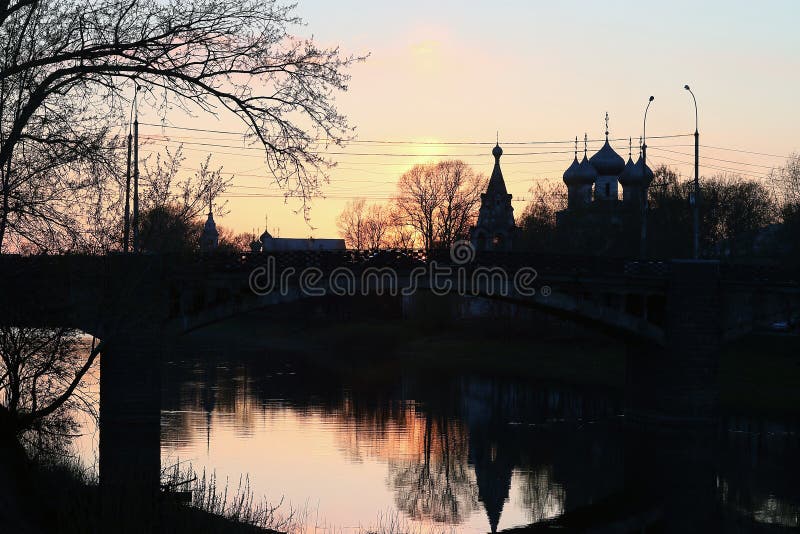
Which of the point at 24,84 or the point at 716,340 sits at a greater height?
the point at 24,84

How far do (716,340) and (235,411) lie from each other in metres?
16.7

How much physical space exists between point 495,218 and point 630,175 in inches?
1209

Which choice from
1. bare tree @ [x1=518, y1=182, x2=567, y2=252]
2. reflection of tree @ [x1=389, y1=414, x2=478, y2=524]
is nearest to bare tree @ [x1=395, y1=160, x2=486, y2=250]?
bare tree @ [x1=518, y1=182, x2=567, y2=252]

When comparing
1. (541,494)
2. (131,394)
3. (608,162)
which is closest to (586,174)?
(608,162)

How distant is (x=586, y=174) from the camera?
108 m

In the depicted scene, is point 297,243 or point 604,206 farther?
point 297,243

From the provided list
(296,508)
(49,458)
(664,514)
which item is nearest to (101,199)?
(49,458)

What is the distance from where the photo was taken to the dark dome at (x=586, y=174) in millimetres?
108188

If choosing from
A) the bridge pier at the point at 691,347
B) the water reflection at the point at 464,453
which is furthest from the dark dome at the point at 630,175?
the bridge pier at the point at 691,347

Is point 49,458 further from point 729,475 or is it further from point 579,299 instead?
point 579,299

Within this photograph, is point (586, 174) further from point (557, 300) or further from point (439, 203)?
point (557, 300)

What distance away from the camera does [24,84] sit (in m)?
15.4

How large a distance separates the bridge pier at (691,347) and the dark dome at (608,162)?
217 feet

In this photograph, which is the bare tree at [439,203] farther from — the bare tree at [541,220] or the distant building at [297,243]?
the distant building at [297,243]
